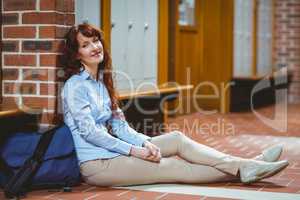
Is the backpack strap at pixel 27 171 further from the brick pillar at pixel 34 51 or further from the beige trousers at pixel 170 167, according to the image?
the brick pillar at pixel 34 51

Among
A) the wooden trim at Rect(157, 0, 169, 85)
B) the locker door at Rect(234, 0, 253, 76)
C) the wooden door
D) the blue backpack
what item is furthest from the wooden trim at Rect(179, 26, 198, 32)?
the blue backpack

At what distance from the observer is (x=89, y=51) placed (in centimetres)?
348

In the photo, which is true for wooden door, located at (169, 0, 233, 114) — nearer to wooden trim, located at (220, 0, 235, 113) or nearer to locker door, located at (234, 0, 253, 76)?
wooden trim, located at (220, 0, 235, 113)

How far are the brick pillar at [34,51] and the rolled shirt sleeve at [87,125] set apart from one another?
327mm

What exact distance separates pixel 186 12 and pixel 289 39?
2.96 meters

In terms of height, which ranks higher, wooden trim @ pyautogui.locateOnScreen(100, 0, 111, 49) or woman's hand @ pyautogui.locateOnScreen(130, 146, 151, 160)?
wooden trim @ pyautogui.locateOnScreen(100, 0, 111, 49)

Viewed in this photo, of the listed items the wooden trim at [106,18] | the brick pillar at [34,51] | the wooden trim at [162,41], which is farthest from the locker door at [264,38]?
the brick pillar at [34,51]

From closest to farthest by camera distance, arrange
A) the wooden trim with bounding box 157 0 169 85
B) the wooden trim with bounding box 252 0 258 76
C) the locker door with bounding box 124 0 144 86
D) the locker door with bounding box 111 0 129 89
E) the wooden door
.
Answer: the locker door with bounding box 111 0 129 89 → the locker door with bounding box 124 0 144 86 → the wooden trim with bounding box 157 0 169 85 → the wooden door → the wooden trim with bounding box 252 0 258 76

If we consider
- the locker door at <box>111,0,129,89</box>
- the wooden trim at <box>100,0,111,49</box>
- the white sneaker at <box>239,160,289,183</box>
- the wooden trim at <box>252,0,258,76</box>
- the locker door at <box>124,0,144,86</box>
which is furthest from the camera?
the wooden trim at <box>252,0,258,76</box>

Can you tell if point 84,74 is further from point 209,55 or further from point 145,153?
point 209,55

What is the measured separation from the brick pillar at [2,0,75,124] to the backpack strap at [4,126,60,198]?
0.36m

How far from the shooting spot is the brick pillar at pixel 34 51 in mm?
3666

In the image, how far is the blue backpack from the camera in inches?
128

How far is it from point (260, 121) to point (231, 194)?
12.9 feet
